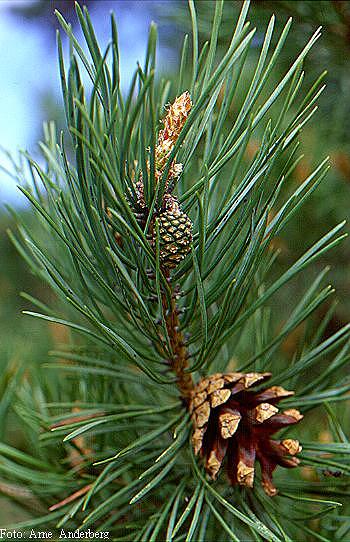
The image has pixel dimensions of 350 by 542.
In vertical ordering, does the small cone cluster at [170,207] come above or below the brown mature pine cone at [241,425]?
above

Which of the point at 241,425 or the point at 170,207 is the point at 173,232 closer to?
the point at 170,207

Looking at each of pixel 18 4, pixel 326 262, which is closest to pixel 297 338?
pixel 326 262

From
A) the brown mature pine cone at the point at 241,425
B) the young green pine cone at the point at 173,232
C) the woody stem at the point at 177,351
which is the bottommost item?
the brown mature pine cone at the point at 241,425

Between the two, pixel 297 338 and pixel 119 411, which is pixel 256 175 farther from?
pixel 297 338

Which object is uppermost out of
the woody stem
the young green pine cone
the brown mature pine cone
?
the young green pine cone

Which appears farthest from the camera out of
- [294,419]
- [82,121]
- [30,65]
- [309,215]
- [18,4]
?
[18,4]

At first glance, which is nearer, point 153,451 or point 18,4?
point 153,451
